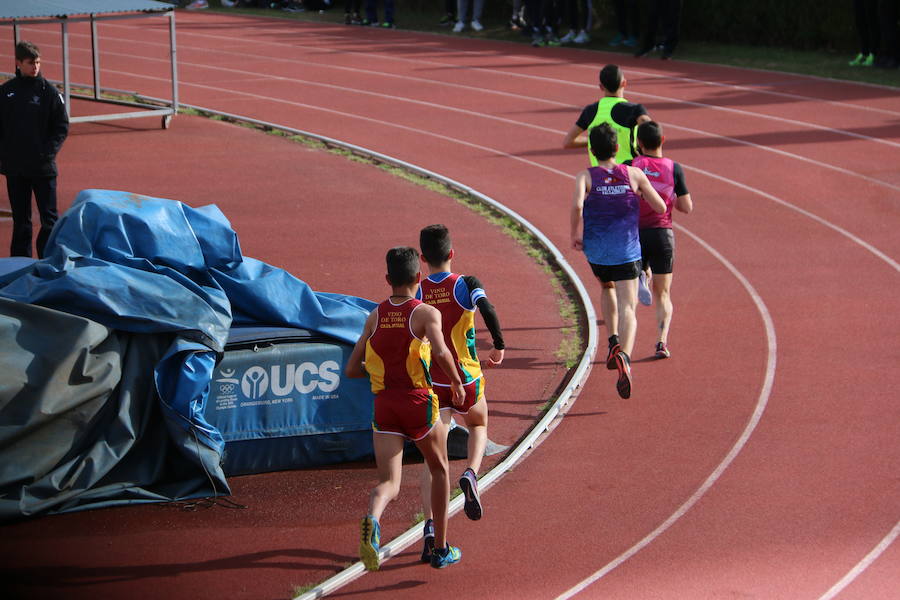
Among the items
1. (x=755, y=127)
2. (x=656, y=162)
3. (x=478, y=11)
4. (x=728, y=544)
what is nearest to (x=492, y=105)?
(x=755, y=127)

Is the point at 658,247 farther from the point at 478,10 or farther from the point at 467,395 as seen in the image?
the point at 478,10

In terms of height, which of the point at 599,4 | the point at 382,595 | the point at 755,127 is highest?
the point at 599,4

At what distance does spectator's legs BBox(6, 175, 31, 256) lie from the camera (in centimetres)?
1027

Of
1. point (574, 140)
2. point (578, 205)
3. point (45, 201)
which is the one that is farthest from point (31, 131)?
point (578, 205)

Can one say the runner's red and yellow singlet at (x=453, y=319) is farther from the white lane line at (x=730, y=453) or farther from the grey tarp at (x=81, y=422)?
the grey tarp at (x=81, y=422)

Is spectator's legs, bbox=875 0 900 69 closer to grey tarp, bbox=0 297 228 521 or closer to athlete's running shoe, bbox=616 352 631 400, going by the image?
athlete's running shoe, bbox=616 352 631 400

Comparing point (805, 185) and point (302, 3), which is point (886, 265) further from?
point (302, 3)

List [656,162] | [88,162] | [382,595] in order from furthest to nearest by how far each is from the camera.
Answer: [88,162] → [656,162] → [382,595]

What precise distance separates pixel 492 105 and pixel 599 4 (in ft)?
25.6

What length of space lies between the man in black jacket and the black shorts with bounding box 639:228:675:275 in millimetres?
5196

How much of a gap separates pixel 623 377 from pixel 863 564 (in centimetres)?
216

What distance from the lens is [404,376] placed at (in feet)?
17.8

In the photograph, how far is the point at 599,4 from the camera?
82.5ft

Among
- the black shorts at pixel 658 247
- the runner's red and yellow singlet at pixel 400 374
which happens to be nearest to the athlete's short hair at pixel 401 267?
the runner's red and yellow singlet at pixel 400 374
